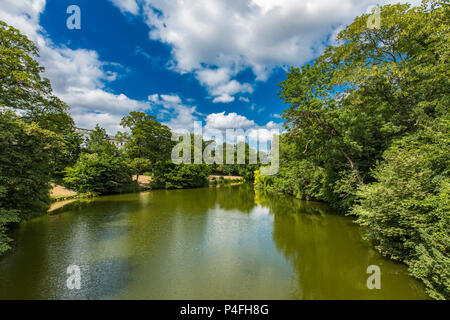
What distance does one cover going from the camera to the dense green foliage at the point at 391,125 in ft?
19.0

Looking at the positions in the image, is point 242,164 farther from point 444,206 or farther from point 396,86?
point 444,206

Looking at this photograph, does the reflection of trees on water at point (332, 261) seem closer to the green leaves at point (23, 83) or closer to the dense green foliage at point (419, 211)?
the dense green foliage at point (419, 211)

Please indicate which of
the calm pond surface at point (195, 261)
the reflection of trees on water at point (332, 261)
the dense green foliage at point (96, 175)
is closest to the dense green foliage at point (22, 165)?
the calm pond surface at point (195, 261)

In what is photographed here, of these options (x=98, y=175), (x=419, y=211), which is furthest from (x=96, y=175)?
(x=419, y=211)

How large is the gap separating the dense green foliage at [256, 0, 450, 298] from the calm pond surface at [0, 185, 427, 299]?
1.38 meters

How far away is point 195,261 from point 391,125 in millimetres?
11714

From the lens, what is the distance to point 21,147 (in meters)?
8.61

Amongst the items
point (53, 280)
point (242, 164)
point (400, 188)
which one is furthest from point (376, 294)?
point (242, 164)

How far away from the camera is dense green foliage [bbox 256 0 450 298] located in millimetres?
5777

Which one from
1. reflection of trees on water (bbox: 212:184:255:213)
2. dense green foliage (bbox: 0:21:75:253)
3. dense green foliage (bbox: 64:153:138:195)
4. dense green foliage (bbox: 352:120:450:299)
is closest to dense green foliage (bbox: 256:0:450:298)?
dense green foliage (bbox: 352:120:450:299)

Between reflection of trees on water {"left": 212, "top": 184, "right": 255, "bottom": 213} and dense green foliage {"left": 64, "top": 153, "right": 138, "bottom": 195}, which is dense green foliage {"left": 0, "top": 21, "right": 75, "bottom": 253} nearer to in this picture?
dense green foliage {"left": 64, "top": 153, "right": 138, "bottom": 195}

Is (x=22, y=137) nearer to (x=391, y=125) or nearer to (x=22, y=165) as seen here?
(x=22, y=165)

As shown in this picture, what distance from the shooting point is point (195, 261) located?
23.7 feet

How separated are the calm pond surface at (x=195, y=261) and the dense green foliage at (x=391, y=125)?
138 cm
